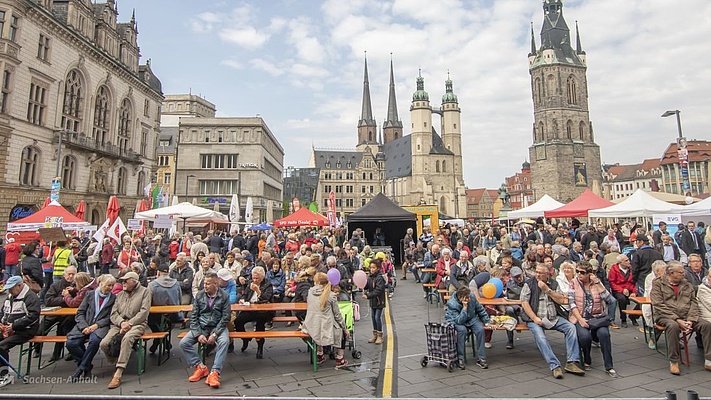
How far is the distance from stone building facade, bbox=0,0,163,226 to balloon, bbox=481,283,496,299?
2533 cm

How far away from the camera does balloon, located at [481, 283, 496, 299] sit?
6.73 metres

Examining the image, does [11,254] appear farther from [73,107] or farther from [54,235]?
[73,107]

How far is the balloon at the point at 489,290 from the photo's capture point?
6.73m

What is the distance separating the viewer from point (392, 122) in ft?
408

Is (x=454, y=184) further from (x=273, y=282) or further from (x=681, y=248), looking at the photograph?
(x=273, y=282)

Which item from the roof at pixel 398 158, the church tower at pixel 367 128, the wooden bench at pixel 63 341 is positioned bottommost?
the wooden bench at pixel 63 341

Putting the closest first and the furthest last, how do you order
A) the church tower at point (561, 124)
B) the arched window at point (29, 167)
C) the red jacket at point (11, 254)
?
the red jacket at point (11, 254) < the arched window at point (29, 167) < the church tower at point (561, 124)

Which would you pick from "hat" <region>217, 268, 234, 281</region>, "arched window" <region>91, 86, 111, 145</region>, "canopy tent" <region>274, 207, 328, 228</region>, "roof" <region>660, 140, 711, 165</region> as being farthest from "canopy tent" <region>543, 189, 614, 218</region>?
"roof" <region>660, 140, 711, 165</region>

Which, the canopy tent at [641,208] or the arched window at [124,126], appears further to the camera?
the arched window at [124,126]

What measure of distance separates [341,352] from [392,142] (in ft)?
366

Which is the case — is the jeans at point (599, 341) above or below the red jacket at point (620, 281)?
below

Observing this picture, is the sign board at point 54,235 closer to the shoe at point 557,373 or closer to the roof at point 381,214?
the roof at point 381,214

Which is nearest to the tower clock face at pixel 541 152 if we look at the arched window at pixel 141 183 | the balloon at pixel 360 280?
the arched window at pixel 141 183

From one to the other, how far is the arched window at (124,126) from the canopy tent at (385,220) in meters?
27.6
